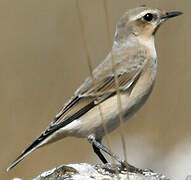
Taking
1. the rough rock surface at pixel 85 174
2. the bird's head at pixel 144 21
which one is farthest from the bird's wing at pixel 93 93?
the rough rock surface at pixel 85 174

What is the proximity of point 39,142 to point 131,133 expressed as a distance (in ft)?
14.0

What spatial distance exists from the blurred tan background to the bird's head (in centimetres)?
190

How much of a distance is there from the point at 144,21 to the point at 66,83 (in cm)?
408

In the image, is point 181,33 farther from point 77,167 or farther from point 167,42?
point 77,167

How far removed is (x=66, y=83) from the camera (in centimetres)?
1368

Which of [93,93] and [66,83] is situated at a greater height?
[66,83]

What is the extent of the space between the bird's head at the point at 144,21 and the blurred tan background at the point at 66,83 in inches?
74.7

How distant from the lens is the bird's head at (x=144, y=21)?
32.0ft

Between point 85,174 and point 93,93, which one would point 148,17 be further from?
point 85,174

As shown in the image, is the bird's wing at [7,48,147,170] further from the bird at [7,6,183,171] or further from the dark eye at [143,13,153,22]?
the dark eye at [143,13,153,22]

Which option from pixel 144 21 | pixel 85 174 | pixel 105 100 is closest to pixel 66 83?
pixel 144 21

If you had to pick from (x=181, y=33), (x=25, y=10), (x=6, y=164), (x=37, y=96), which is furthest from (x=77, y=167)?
(x=25, y=10)

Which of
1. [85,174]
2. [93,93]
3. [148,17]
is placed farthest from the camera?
[148,17]

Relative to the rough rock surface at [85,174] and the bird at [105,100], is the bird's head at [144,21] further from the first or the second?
the rough rock surface at [85,174]
